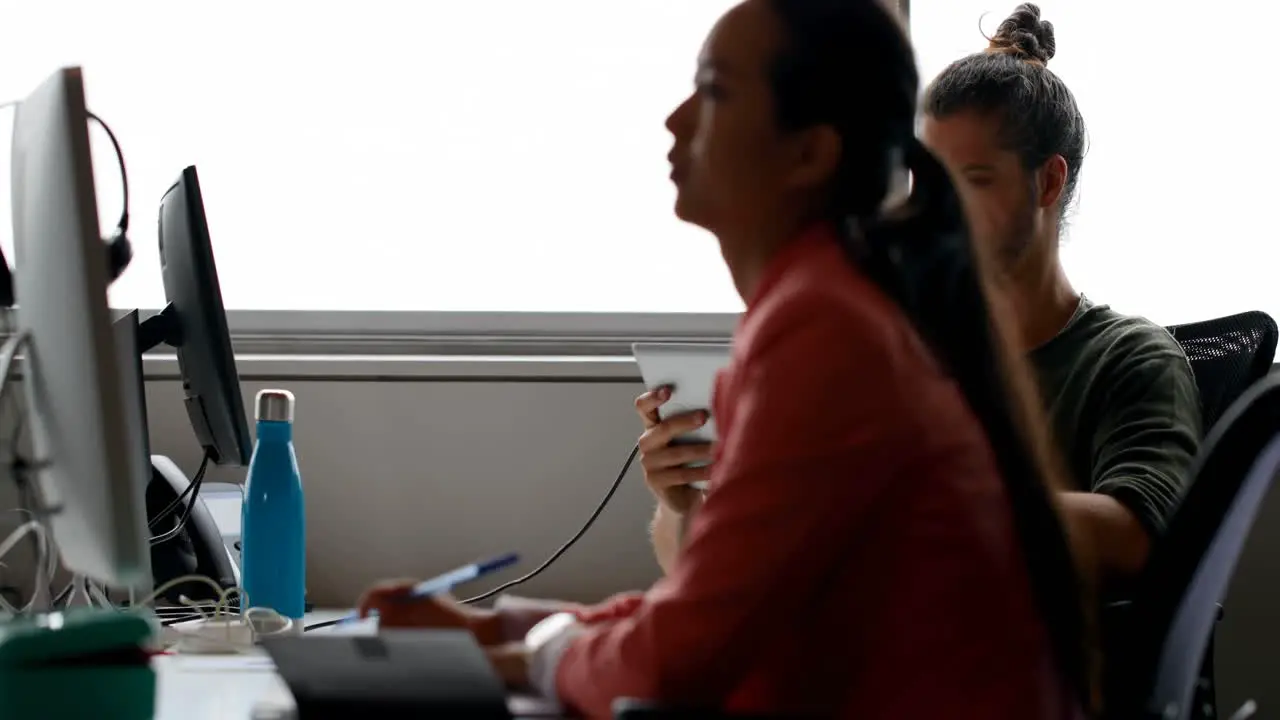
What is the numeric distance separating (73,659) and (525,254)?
1645 millimetres

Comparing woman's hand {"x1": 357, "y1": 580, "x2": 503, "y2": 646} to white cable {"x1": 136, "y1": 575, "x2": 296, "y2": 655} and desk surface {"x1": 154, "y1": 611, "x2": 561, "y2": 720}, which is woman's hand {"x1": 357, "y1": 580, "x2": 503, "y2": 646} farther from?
white cable {"x1": 136, "y1": 575, "x2": 296, "y2": 655}

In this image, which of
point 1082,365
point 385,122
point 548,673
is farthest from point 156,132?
point 548,673

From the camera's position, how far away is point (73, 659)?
981mm

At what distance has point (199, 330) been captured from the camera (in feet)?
4.95

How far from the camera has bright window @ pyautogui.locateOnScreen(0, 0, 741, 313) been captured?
254 centimetres

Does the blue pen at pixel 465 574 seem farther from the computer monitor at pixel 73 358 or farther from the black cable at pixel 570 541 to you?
the black cable at pixel 570 541

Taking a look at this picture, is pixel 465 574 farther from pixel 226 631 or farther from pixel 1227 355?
pixel 1227 355

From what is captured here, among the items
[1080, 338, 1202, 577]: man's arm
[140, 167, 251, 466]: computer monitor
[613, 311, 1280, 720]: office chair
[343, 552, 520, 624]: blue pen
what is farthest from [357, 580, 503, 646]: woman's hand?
[613, 311, 1280, 720]: office chair

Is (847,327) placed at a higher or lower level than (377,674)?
higher

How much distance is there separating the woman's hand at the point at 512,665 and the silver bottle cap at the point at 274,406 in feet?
2.08

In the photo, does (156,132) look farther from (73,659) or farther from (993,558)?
(993,558)

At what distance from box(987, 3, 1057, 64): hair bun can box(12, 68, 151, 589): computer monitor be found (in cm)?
137

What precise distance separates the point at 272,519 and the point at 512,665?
0.62 metres

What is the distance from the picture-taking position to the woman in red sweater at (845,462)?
2.89 feet
